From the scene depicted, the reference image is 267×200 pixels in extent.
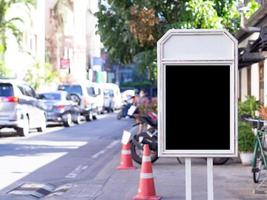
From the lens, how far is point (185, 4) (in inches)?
752

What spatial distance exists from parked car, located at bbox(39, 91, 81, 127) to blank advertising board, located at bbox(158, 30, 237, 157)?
23.3 meters

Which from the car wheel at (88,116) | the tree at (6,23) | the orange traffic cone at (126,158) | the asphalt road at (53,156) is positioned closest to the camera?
the asphalt road at (53,156)

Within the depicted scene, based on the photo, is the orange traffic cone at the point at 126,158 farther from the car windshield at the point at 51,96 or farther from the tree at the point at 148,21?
the car windshield at the point at 51,96

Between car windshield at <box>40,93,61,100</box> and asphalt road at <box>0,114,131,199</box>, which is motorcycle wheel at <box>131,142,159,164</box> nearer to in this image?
asphalt road at <box>0,114,131,199</box>

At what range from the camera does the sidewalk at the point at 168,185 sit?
10.7 meters

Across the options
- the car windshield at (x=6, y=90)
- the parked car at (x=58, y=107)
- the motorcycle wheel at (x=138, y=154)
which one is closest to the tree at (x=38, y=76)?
the parked car at (x=58, y=107)

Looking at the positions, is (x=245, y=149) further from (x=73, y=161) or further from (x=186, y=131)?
(x=186, y=131)

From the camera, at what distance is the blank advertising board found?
7309mm

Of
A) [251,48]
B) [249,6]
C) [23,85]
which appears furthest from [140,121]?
[23,85]

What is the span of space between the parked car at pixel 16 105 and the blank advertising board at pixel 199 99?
637 inches

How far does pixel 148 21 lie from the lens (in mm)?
19000

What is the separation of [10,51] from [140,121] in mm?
28586

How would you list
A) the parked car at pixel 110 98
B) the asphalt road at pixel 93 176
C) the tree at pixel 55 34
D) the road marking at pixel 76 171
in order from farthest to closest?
the tree at pixel 55 34
the parked car at pixel 110 98
the road marking at pixel 76 171
the asphalt road at pixel 93 176

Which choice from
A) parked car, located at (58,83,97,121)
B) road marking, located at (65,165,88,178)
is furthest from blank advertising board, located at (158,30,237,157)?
parked car, located at (58,83,97,121)
